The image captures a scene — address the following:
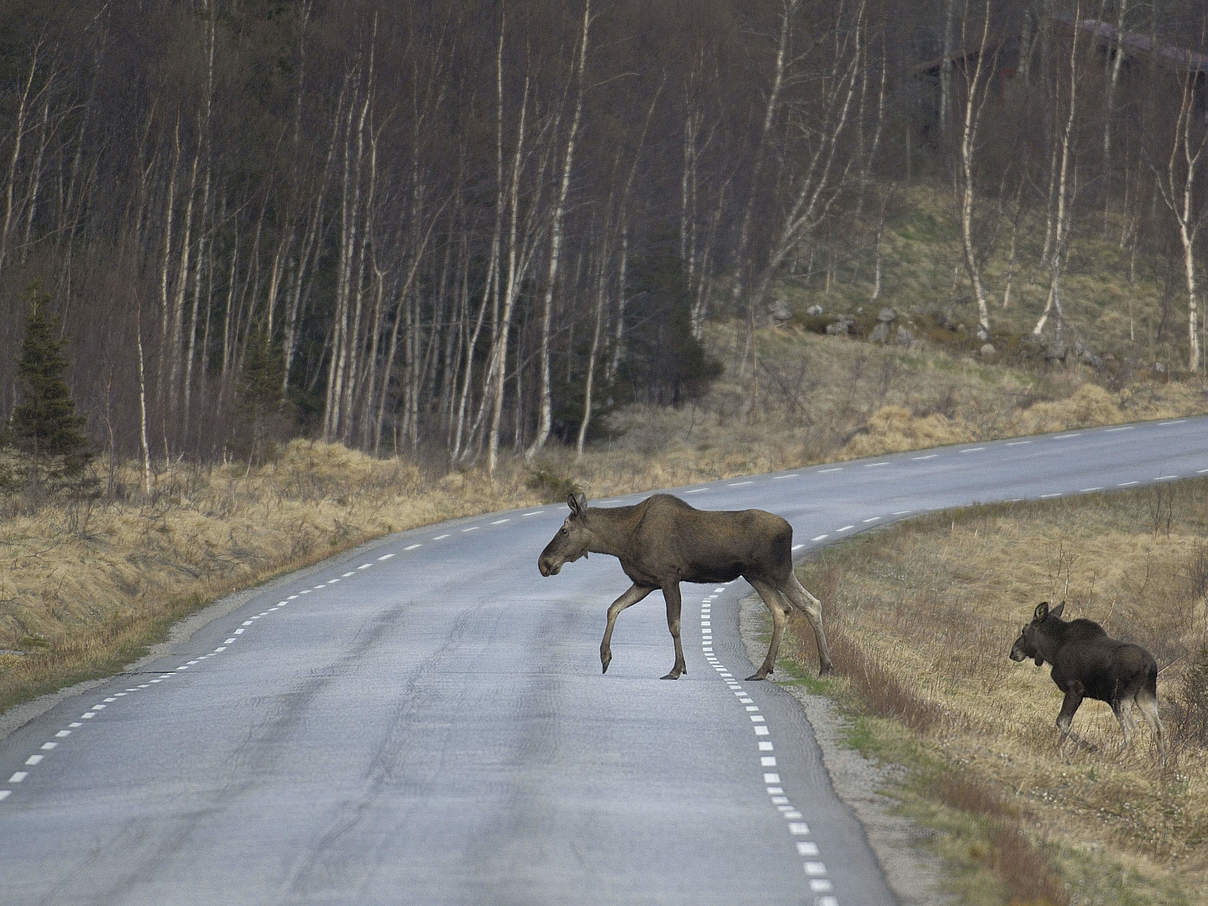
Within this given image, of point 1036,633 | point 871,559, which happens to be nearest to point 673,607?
point 1036,633

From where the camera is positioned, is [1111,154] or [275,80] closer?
[275,80]

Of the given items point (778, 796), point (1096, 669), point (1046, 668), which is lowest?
point (1046, 668)

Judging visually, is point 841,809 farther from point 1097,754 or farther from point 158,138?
point 158,138

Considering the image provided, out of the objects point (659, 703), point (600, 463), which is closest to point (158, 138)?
point (600, 463)

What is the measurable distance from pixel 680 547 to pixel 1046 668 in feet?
31.8

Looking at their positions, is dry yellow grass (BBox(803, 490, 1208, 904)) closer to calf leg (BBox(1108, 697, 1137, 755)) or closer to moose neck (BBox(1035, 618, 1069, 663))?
calf leg (BBox(1108, 697, 1137, 755))

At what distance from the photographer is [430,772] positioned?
12211 mm

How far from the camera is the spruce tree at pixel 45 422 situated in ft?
99.9

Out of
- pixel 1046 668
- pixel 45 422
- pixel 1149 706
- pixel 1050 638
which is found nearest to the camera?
pixel 1149 706

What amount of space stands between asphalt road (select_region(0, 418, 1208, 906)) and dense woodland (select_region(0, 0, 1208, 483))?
14.9 meters

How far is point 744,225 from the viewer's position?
62719 millimetres

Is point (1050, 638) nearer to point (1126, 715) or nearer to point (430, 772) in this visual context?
point (1126, 715)

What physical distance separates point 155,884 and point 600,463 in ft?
134

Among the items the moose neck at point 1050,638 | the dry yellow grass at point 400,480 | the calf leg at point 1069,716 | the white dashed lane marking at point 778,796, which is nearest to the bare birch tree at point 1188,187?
the dry yellow grass at point 400,480
